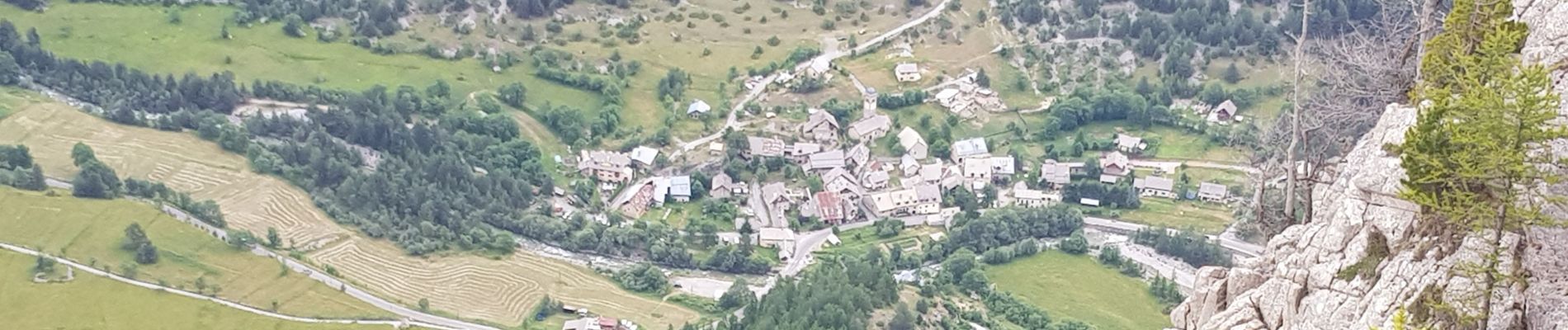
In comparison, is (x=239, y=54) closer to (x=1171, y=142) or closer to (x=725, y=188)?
(x=725, y=188)

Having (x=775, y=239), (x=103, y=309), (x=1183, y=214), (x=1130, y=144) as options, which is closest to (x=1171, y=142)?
(x=1130, y=144)

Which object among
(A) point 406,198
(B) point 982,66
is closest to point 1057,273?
(B) point 982,66

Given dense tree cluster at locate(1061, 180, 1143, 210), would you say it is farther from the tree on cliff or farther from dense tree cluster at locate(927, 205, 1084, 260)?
the tree on cliff

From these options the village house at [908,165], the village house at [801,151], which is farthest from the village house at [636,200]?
the village house at [908,165]

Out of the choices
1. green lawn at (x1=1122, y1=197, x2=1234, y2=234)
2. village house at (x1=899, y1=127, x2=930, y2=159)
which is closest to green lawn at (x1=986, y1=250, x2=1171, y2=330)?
green lawn at (x1=1122, y1=197, x2=1234, y2=234)

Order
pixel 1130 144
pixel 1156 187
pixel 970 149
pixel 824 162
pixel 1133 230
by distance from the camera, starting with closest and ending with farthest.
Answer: pixel 1133 230, pixel 1156 187, pixel 824 162, pixel 970 149, pixel 1130 144
